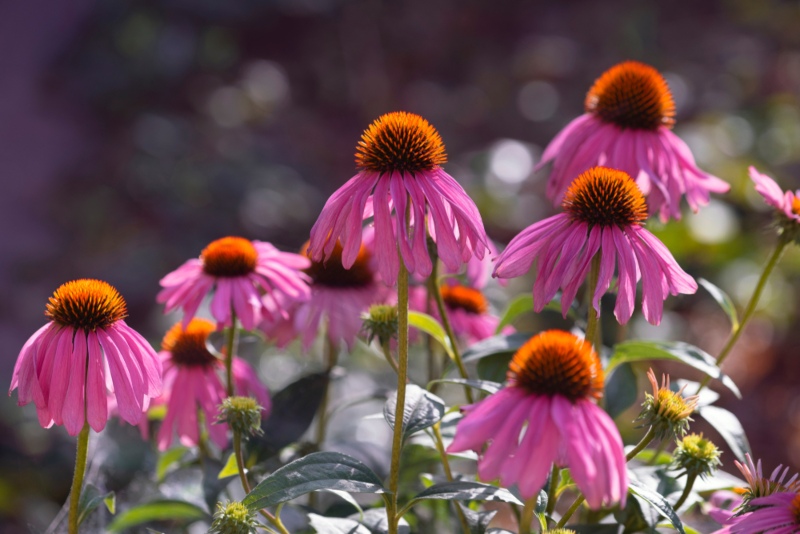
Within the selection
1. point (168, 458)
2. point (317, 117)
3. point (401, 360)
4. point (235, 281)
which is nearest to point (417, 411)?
point (401, 360)

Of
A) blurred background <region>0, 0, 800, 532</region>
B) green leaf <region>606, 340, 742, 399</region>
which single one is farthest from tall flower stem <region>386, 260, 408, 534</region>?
blurred background <region>0, 0, 800, 532</region>

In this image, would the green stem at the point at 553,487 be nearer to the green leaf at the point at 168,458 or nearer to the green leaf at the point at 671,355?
the green leaf at the point at 671,355

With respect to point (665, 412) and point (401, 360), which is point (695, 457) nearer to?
point (665, 412)

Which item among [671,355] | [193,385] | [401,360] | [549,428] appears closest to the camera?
[549,428]

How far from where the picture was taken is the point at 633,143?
812 mm

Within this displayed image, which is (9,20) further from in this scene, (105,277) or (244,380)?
(244,380)

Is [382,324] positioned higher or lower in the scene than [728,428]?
higher

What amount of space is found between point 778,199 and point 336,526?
1.55ft

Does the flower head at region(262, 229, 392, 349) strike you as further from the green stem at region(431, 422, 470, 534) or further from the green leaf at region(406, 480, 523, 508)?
the green leaf at region(406, 480, 523, 508)

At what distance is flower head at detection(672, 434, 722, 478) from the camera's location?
2.09 feet

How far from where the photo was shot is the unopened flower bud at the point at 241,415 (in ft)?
2.16

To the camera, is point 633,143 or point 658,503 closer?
point 658,503

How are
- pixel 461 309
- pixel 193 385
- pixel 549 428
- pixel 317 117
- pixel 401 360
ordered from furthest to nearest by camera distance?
pixel 317 117 → pixel 461 309 → pixel 193 385 → pixel 401 360 → pixel 549 428

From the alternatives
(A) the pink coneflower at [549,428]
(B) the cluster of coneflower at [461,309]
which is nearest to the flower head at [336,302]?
(B) the cluster of coneflower at [461,309]
